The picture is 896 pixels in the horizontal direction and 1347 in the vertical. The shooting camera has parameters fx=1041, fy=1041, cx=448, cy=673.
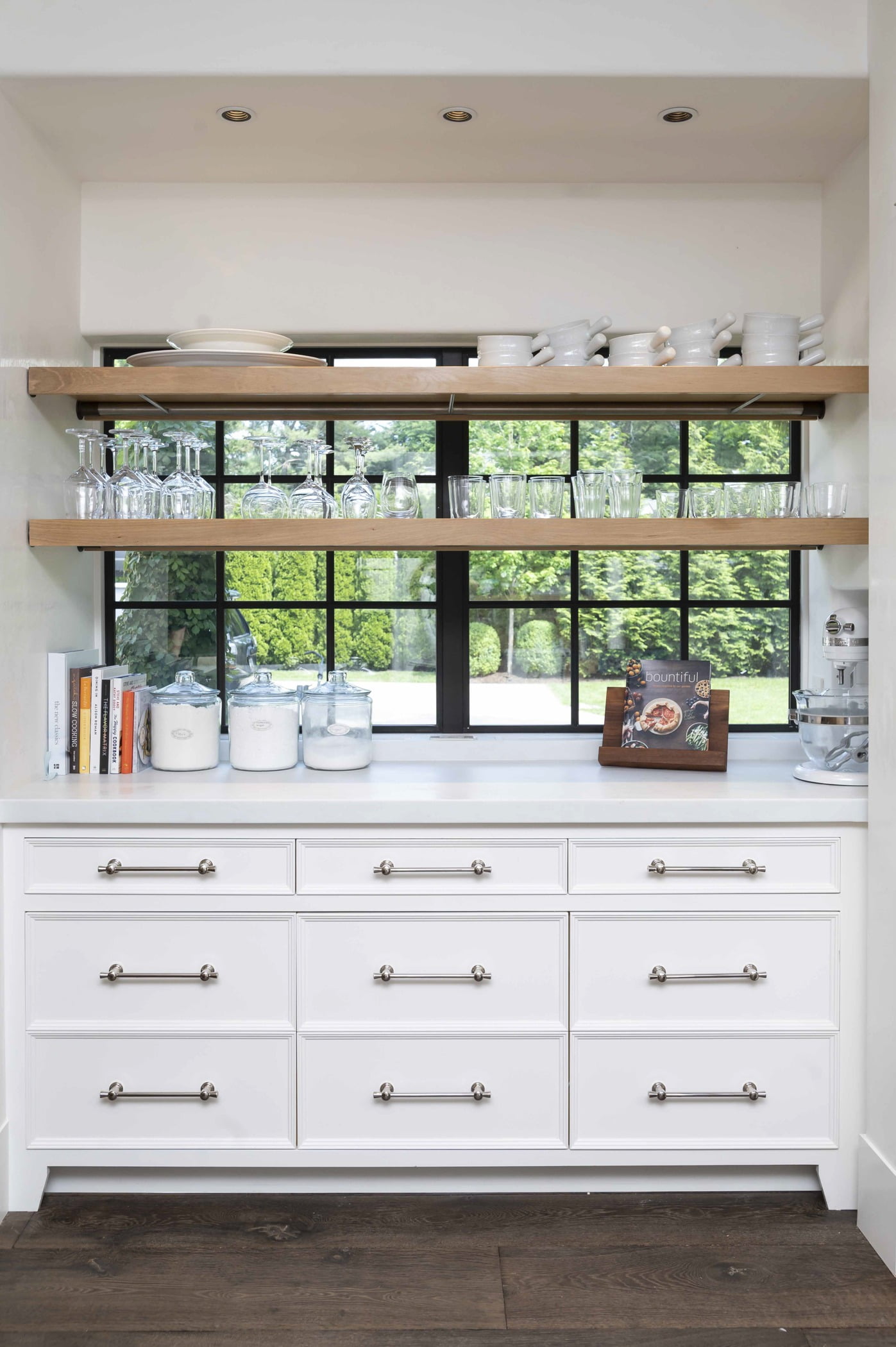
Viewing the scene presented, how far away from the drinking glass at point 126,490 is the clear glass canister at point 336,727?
0.65 metres

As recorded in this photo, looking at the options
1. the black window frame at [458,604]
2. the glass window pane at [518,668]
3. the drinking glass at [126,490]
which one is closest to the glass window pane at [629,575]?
the black window frame at [458,604]

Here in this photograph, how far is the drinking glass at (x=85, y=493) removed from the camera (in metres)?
2.67

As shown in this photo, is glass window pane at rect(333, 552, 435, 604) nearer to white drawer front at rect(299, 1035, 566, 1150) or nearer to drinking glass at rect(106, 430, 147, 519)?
drinking glass at rect(106, 430, 147, 519)

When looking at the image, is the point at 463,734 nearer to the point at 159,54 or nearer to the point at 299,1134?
the point at 299,1134

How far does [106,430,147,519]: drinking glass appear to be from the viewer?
2.68m

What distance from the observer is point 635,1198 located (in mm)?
2402

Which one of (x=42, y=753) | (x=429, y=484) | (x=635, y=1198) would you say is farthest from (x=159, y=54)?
(x=635, y=1198)

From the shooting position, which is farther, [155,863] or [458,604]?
[458,604]

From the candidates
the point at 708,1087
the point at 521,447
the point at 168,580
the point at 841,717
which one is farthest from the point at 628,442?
the point at 708,1087

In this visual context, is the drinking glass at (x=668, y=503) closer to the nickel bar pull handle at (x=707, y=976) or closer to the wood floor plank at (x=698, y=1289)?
the nickel bar pull handle at (x=707, y=976)

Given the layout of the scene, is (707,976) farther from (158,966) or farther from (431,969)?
(158,966)

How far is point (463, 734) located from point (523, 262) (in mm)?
1337

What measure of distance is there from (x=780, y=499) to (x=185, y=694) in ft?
5.35

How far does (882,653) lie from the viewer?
7.34ft
